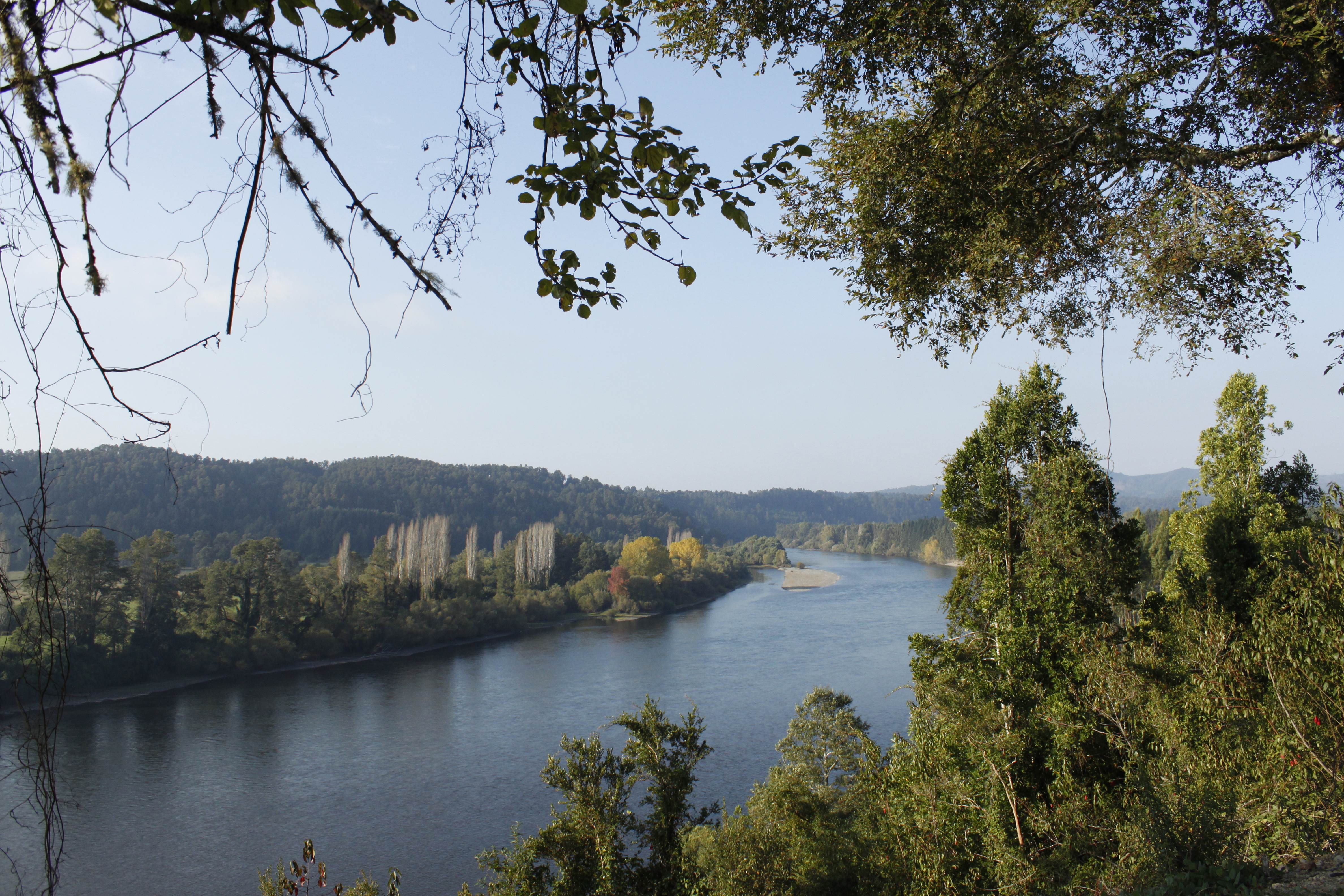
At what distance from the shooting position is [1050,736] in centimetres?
827

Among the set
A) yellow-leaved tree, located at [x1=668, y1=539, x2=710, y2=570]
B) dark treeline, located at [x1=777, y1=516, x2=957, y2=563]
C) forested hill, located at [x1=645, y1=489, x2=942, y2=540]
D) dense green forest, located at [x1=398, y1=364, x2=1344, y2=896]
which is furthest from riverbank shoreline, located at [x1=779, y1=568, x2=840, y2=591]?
forested hill, located at [x1=645, y1=489, x2=942, y2=540]

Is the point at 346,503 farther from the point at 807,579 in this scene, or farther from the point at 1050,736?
the point at 1050,736

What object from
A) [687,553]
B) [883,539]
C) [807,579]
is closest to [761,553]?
[687,553]

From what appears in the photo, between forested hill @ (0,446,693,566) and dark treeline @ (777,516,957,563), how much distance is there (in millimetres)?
15564

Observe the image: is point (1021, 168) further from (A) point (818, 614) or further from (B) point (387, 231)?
(A) point (818, 614)

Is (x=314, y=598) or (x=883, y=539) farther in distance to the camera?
(x=883, y=539)

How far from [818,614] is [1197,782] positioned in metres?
29.7

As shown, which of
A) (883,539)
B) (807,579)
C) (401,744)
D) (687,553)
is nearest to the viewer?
(401,744)

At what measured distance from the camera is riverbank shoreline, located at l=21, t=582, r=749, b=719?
2402cm

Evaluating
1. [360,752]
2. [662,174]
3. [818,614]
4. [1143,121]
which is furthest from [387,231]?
[818,614]

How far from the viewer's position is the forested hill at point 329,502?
128 ft

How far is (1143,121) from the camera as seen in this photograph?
3240 millimetres

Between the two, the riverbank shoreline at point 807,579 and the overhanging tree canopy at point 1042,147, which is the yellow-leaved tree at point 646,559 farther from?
the overhanging tree canopy at point 1042,147

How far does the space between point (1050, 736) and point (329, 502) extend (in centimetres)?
6405
